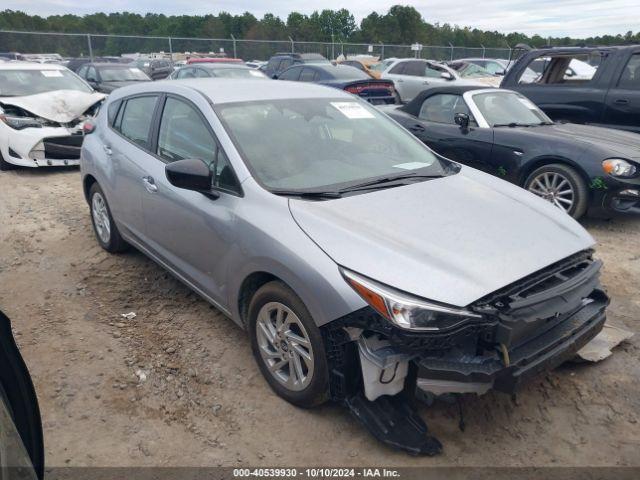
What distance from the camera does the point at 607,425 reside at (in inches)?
110

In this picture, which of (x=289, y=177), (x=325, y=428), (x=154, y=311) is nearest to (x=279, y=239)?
(x=289, y=177)

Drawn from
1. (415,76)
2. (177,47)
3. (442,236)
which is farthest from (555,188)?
(177,47)

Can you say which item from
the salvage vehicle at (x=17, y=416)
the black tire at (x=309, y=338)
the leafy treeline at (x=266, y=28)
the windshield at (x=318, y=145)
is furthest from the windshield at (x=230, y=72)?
the leafy treeline at (x=266, y=28)

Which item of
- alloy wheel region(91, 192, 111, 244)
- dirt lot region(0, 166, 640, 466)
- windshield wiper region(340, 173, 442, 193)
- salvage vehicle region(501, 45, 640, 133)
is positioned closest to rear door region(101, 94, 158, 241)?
alloy wheel region(91, 192, 111, 244)

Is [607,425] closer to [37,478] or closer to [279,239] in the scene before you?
[279,239]

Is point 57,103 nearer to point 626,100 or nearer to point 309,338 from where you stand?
point 309,338

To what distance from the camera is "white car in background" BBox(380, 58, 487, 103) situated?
14648 mm

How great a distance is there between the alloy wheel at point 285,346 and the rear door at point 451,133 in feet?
14.3

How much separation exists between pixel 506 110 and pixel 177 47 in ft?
66.3

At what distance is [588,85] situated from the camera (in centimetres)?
765

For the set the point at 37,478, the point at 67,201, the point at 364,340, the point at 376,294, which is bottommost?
the point at 67,201

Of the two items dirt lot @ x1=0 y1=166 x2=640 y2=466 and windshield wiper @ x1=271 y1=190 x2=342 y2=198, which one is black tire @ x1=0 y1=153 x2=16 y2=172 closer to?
dirt lot @ x1=0 y1=166 x2=640 y2=466

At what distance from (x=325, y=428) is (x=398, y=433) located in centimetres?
43

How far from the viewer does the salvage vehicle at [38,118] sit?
787cm
